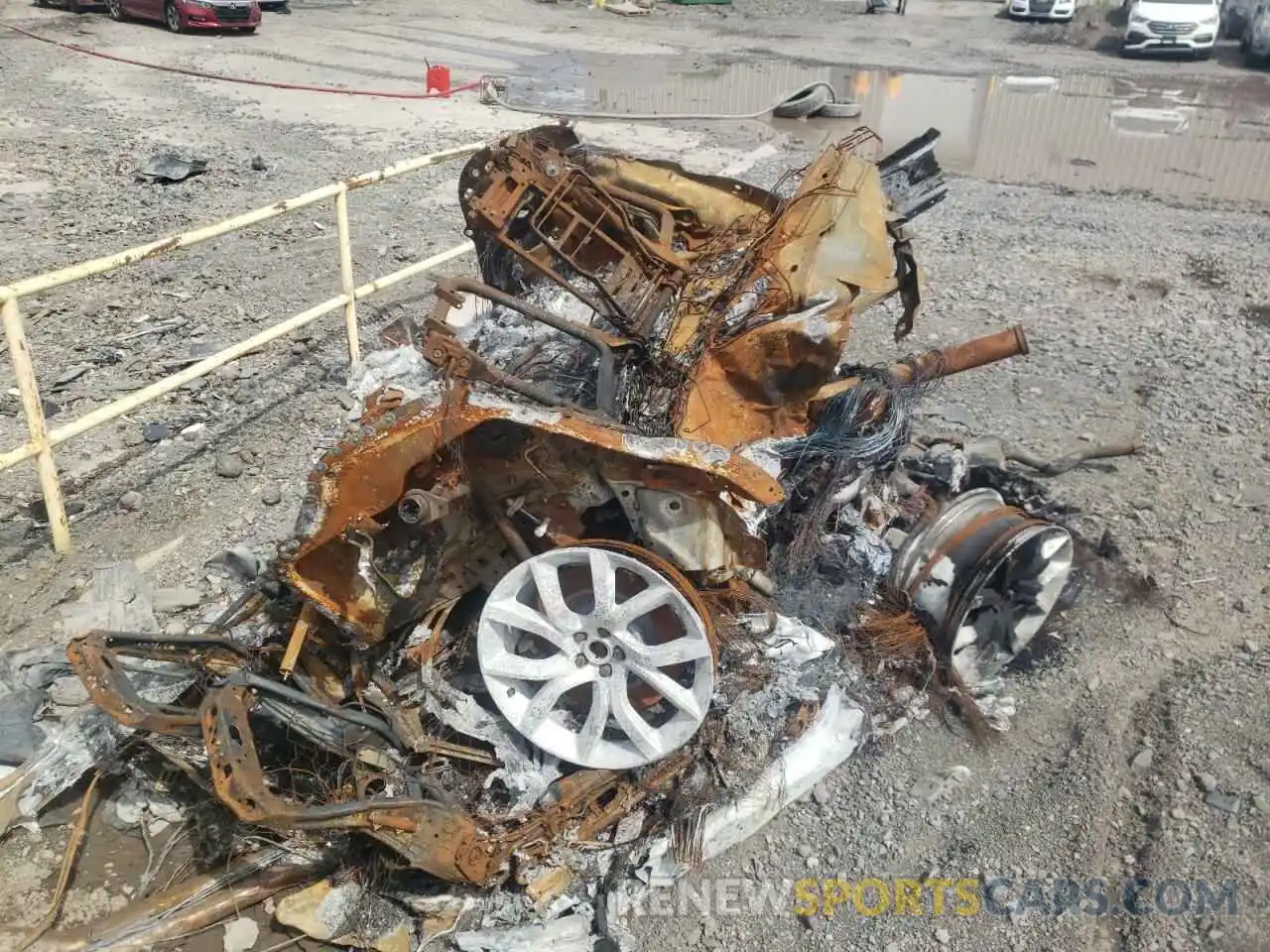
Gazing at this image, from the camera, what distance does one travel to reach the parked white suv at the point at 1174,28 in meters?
22.0

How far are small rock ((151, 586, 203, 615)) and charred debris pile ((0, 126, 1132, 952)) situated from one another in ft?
0.65

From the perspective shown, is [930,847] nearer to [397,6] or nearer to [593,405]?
[593,405]

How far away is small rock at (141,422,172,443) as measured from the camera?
5.83m

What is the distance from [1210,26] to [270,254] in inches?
873

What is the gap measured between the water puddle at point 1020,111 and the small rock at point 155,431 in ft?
29.8

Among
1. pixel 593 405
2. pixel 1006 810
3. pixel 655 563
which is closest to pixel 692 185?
pixel 593 405

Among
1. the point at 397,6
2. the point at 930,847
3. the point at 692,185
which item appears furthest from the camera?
the point at 397,6

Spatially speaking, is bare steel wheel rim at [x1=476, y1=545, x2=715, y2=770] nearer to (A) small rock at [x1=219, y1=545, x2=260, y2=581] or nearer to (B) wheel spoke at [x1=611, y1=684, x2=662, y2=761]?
(B) wheel spoke at [x1=611, y1=684, x2=662, y2=761]

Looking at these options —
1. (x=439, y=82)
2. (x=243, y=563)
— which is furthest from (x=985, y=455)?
(x=439, y=82)

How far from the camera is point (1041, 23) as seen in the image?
87.9 feet

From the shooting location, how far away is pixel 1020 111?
16578mm

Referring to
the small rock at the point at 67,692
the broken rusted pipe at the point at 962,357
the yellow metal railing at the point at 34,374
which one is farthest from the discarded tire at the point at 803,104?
the small rock at the point at 67,692

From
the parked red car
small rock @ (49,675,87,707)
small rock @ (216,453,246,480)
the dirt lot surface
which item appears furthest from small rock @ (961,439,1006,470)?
the parked red car

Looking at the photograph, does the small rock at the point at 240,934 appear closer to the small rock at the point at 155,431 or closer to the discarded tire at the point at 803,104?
the small rock at the point at 155,431
